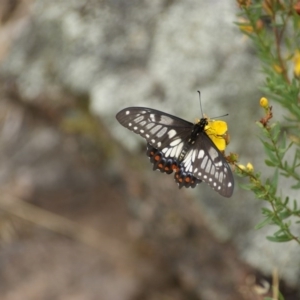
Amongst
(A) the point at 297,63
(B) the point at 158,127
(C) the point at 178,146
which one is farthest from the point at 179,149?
(A) the point at 297,63

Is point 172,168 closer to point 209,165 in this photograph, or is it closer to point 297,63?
point 209,165

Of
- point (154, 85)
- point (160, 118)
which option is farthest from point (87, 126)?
point (160, 118)

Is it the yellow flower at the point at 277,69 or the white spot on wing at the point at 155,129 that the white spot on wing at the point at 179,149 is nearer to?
the white spot on wing at the point at 155,129

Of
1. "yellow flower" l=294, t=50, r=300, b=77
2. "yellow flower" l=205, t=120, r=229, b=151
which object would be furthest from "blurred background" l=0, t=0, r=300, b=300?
"yellow flower" l=205, t=120, r=229, b=151

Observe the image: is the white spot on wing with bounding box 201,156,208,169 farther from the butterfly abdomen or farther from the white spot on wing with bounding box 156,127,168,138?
the white spot on wing with bounding box 156,127,168,138

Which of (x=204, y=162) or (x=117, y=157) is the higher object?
(x=117, y=157)

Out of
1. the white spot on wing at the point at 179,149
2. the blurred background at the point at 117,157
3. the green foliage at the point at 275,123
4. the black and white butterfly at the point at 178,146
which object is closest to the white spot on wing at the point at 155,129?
the black and white butterfly at the point at 178,146
